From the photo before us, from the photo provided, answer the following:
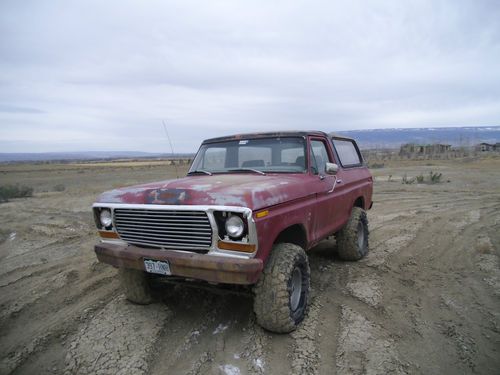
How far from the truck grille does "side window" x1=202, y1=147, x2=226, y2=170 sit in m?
1.49

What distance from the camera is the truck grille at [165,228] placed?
10.4 feet

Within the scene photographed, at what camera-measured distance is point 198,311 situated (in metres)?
4.01

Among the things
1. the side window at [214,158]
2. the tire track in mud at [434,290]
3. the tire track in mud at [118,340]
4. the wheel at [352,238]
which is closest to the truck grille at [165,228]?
the tire track in mud at [118,340]

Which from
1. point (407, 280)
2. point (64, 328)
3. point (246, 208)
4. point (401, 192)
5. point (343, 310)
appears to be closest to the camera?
point (246, 208)

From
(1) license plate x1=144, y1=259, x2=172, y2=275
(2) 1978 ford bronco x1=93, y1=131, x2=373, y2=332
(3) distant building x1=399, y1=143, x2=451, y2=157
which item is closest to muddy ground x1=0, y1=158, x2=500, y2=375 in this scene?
(2) 1978 ford bronco x1=93, y1=131, x2=373, y2=332

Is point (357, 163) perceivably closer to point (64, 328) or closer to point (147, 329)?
point (147, 329)

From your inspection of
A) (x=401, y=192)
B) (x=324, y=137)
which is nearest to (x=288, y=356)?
(x=324, y=137)

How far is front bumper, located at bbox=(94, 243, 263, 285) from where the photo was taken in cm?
301

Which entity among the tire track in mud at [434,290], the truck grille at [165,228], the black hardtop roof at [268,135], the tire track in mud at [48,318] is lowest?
the tire track in mud at [434,290]

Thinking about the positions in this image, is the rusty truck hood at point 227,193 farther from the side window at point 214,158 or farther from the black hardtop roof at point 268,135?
the side window at point 214,158

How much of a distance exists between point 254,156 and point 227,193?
1631 mm

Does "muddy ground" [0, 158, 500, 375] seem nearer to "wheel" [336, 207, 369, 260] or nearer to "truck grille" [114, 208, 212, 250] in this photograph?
"wheel" [336, 207, 369, 260]

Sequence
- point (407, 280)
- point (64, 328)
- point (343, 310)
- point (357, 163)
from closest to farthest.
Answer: point (64, 328)
point (343, 310)
point (407, 280)
point (357, 163)

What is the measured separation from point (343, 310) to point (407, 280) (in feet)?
4.44
